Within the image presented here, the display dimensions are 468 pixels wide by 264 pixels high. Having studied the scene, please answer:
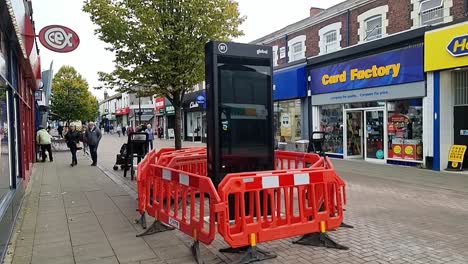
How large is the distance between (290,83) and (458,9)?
7.72 metres

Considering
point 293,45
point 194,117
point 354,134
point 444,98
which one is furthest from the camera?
point 194,117

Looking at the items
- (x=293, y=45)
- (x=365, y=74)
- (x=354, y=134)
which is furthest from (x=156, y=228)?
(x=293, y=45)

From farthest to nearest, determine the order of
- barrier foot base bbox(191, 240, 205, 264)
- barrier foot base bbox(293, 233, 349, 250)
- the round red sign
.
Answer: the round red sign → barrier foot base bbox(293, 233, 349, 250) → barrier foot base bbox(191, 240, 205, 264)

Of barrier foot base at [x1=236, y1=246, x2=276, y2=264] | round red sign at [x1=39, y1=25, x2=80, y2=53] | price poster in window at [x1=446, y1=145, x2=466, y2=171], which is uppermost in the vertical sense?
round red sign at [x1=39, y1=25, x2=80, y2=53]

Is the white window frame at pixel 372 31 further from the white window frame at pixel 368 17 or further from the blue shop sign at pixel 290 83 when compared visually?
the blue shop sign at pixel 290 83

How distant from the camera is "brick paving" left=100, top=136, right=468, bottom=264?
465 centimetres

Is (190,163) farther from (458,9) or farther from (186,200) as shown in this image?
(458,9)

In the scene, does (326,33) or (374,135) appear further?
(326,33)

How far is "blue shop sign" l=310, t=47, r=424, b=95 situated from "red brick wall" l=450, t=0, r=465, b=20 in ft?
5.30

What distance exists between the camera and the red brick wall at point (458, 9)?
1223 centimetres

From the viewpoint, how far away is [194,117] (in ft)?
107

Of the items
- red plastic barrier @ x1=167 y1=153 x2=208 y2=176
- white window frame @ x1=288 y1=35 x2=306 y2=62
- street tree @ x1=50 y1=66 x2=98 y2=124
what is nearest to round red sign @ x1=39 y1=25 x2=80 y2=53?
red plastic barrier @ x1=167 y1=153 x2=208 y2=176

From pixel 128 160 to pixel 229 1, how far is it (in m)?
5.69

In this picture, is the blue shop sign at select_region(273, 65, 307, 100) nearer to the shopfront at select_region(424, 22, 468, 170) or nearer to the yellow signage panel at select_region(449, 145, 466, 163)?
the shopfront at select_region(424, 22, 468, 170)
